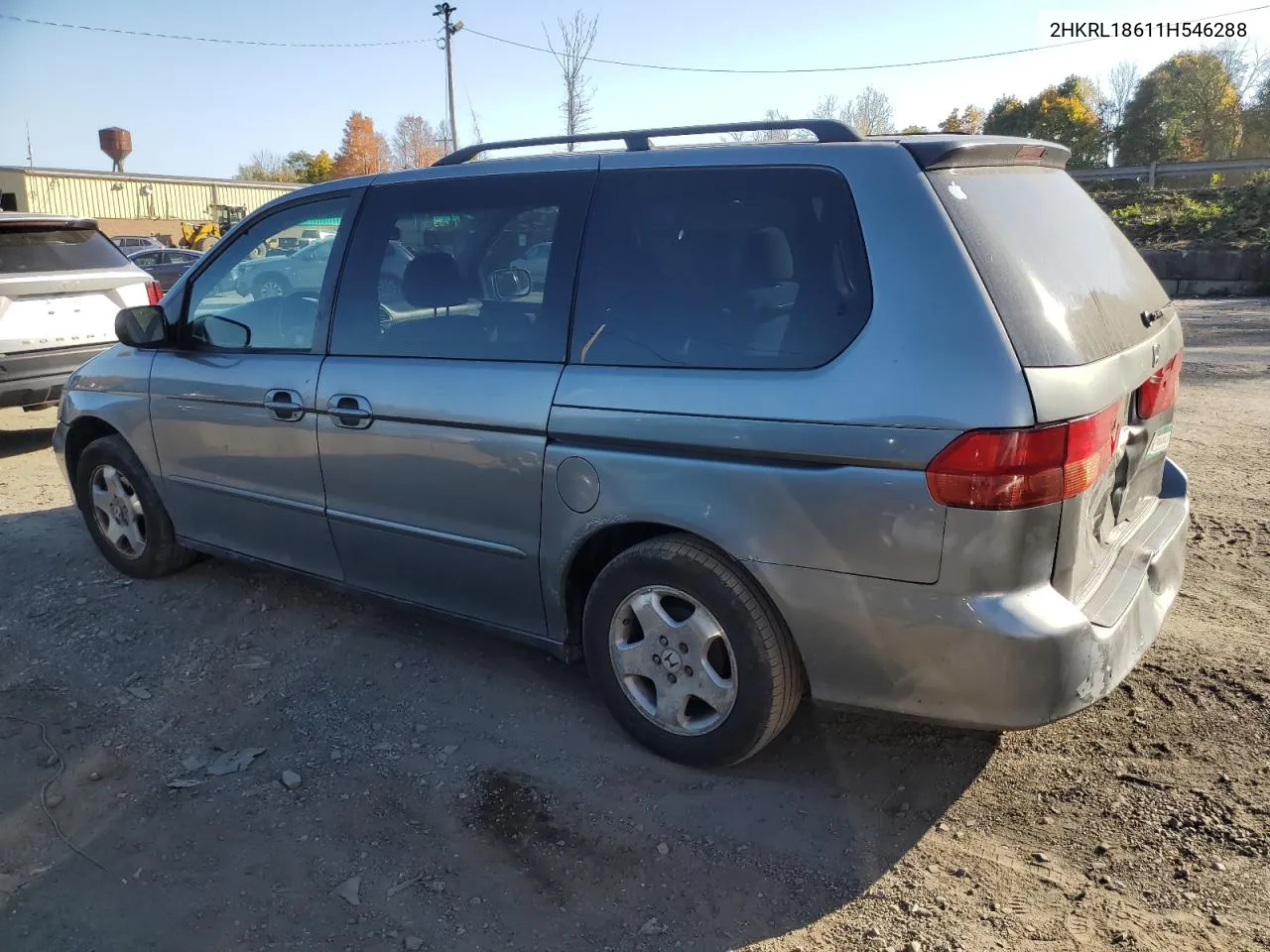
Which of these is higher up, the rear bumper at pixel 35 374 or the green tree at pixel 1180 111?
the green tree at pixel 1180 111

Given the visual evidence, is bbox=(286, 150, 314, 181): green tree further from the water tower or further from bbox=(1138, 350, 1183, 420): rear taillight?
bbox=(1138, 350, 1183, 420): rear taillight

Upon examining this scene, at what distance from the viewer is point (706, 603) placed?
2.85 meters

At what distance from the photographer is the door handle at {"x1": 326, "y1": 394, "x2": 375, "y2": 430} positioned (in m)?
3.55

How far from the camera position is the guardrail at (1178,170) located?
2919 centimetres

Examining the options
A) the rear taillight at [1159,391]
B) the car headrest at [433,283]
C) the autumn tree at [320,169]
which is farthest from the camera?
the autumn tree at [320,169]

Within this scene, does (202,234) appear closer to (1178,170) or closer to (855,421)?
(1178,170)

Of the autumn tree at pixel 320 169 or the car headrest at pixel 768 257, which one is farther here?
the autumn tree at pixel 320 169

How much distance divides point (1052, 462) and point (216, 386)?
3.32m

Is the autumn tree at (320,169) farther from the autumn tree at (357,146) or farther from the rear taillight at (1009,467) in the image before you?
the rear taillight at (1009,467)

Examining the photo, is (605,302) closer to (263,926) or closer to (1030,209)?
(1030,209)

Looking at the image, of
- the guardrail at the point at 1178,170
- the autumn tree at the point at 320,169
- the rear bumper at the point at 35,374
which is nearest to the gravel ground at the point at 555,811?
the rear bumper at the point at 35,374

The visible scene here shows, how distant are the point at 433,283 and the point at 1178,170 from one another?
3385cm

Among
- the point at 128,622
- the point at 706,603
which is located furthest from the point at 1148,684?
the point at 128,622

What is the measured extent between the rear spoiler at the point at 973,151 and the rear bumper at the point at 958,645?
46.1 inches
